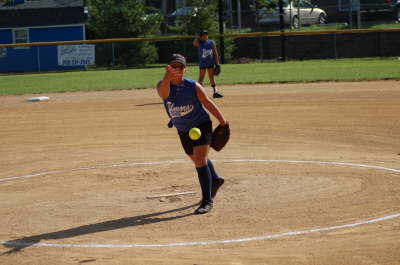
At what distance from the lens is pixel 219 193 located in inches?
348

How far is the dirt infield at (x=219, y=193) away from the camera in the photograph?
653 centimetres

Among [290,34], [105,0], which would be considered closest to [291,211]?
[290,34]

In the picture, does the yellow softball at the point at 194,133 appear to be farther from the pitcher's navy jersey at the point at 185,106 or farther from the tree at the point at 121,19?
the tree at the point at 121,19

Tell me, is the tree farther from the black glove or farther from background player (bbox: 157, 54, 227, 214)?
background player (bbox: 157, 54, 227, 214)

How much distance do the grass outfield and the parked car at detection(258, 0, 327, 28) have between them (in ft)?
36.2

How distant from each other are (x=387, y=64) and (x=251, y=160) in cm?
1970

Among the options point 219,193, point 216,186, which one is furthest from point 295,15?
point 216,186

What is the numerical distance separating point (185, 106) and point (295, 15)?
36337mm

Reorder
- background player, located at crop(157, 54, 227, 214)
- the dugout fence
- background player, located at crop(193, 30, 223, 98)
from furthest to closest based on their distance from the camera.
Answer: the dugout fence
background player, located at crop(193, 30, 223, 98)
background player, located at crop(157, 54, 227, 214)

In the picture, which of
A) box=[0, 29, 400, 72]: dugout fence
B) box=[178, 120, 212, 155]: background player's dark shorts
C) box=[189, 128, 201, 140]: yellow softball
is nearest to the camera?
box=[189, 128, 201, 140]: yellow softball

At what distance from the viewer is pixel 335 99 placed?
18.3 meters

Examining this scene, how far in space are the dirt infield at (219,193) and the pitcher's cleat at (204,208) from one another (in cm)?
8

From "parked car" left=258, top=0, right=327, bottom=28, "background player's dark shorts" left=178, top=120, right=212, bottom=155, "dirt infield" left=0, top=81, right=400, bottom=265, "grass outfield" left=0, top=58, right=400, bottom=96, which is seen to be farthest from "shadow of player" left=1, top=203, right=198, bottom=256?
"parked car" left=258, top=0, right=327, bottom=28

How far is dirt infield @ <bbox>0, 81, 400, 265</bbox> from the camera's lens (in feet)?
21.4
